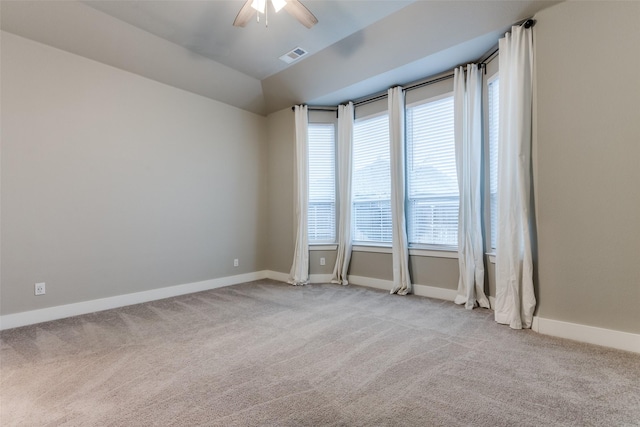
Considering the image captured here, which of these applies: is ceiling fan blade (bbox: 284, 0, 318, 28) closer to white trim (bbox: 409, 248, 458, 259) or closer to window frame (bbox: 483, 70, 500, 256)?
window frame (bbox: 483, 70, 500, 256)

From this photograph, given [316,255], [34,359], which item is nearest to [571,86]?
[316,255]

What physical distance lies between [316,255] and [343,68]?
288 cm

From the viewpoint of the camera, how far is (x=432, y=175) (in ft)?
13.4

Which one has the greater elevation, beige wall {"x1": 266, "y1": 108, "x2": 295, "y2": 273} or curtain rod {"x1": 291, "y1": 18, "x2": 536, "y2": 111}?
curtain rod {"x1": 291, "y1": 18, "x2": 536, "y2": 111}

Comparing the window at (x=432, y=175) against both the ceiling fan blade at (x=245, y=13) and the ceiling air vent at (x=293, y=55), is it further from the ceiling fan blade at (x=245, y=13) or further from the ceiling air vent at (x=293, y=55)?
the ceiling fan blade at (x=245, y=13)

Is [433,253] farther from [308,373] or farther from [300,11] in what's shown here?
[300,11]

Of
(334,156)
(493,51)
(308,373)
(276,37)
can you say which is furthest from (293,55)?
(308,373)

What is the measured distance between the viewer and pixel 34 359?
7.61ft

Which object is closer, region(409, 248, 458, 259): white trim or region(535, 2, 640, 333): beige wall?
region(535, 2, 640, 333): beige wall

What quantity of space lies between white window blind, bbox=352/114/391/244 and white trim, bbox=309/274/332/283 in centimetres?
78

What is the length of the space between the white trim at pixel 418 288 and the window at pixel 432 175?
0.60 meters

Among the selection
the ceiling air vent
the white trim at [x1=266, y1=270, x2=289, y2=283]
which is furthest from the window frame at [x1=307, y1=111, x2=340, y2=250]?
the ceiling air vent

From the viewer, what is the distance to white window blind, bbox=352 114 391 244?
457cm

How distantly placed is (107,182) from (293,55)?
2.86 meters
